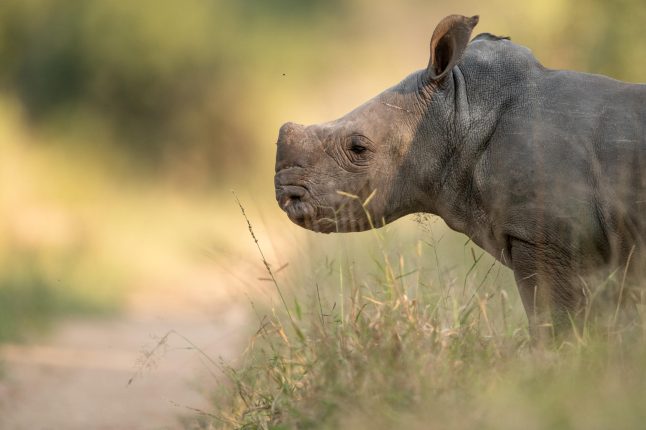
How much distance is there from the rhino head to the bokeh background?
836 centimetres

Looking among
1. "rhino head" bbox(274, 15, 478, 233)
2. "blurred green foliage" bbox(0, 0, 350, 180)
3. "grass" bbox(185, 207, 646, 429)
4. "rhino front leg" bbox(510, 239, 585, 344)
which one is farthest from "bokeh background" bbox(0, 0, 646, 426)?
"rhino front leg" bbox(510, 239, 585, 344)

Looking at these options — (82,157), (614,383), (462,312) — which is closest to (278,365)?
(462,312)

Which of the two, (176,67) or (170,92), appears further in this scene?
(170,92)

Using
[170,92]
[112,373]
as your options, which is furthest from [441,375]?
[170,92]

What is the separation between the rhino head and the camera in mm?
5934

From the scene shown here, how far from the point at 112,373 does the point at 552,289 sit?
5.87m

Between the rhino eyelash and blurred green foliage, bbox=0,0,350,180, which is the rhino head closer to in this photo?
the rhino eyelash

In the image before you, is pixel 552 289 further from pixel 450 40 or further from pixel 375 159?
pixel 450 40

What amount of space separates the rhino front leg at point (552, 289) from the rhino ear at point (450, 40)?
105cm

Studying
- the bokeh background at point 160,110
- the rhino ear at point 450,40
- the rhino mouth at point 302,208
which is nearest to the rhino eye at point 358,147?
the rhino mouth at point 302,208

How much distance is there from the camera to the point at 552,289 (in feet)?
17.9

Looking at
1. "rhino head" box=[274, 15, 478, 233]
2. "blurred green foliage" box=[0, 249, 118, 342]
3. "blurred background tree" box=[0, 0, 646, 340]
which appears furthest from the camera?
"blurred background tree" box=[0, 0, 646, 340]

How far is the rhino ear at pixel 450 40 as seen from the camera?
5.75m

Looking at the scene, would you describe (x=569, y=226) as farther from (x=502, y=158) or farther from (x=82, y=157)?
(x=82, y=157)
